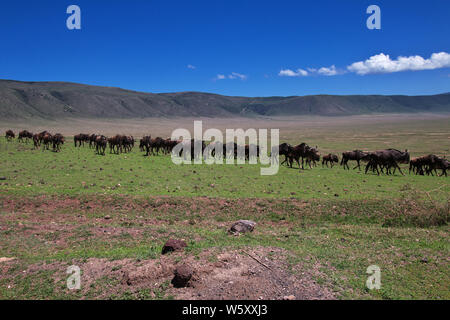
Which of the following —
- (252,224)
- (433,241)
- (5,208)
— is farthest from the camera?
(5,208)

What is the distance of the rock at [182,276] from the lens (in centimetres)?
564

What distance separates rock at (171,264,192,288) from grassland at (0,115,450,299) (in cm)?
13

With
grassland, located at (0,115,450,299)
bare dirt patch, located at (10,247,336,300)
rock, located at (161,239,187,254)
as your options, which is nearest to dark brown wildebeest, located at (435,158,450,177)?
grassland, located at (0,115,450,299)

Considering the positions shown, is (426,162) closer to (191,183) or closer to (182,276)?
(191,183)

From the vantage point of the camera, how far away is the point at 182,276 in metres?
5.63

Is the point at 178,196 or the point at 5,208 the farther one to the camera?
the point at 178,196

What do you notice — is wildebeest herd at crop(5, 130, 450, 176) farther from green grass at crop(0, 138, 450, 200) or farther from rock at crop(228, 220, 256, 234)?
rock at crop(228, 220, 256, 234)

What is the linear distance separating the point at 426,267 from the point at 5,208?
13.8 meters

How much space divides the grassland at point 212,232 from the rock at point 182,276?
0.13 meters

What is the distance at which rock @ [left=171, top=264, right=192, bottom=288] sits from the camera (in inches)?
222

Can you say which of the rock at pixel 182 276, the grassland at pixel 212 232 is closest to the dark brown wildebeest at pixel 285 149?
the grassland at pixel 212 232

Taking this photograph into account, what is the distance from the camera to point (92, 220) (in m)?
10.4
